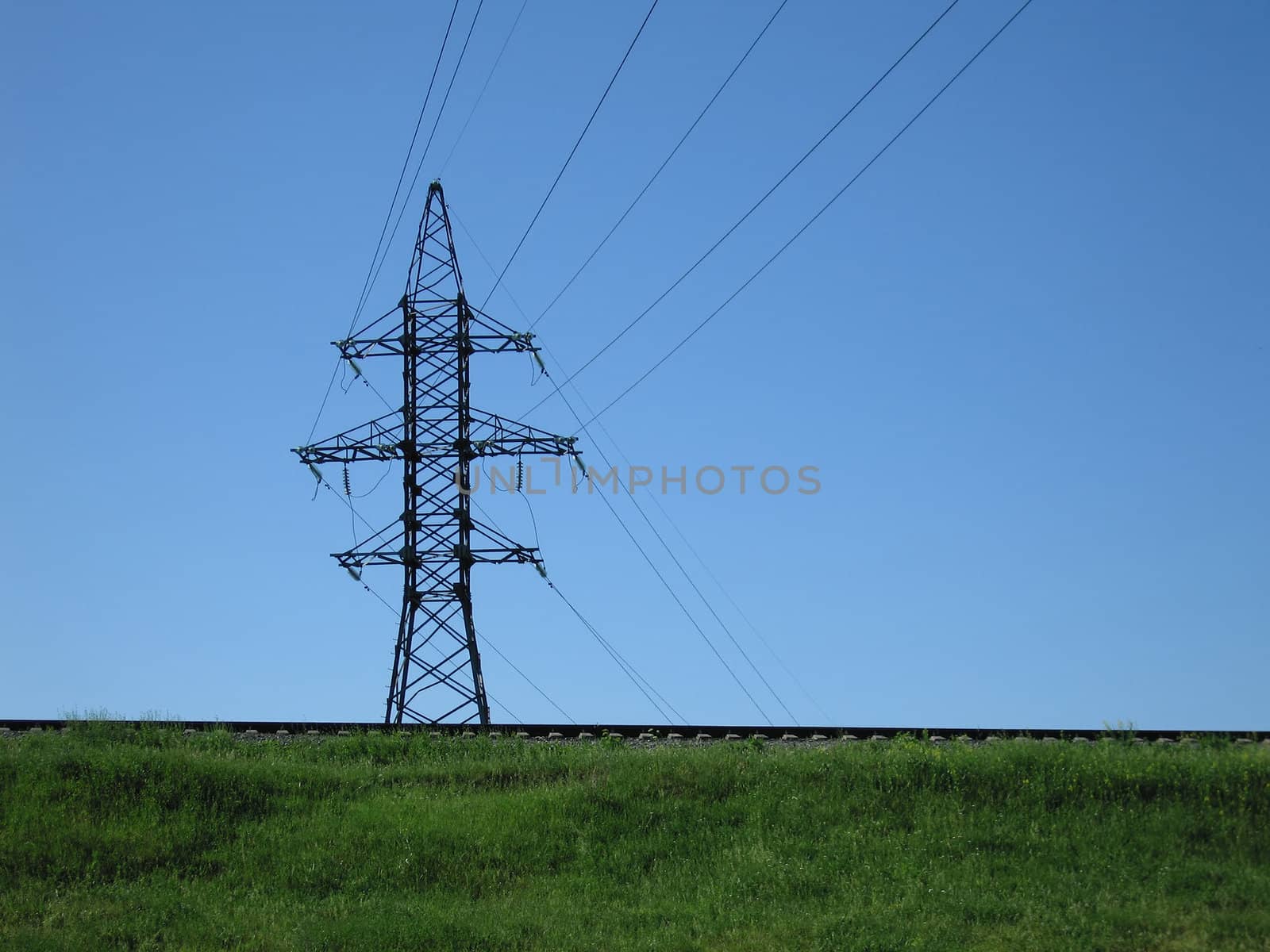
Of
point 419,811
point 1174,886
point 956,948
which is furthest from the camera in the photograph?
point 419,811

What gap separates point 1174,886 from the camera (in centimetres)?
1302

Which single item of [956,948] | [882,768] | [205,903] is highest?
[882,768]

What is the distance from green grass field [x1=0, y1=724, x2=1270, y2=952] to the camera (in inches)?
512

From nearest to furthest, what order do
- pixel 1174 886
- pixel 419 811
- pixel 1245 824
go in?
pixel 1174 886 < pixel 1245 824 < pixel 419 811

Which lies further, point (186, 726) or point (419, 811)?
point (186, 726)

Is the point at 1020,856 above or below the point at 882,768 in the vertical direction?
below

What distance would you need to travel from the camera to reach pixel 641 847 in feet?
50.6

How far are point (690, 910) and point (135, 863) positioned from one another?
676cm

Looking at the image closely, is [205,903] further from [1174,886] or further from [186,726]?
[1174,886]

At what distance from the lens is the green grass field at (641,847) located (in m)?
13.0

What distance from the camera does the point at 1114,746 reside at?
54.5 feet

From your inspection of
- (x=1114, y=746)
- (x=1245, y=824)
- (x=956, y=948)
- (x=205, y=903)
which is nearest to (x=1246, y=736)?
(x=1114, y=746)

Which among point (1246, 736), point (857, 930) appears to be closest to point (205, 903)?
point (857, 930)

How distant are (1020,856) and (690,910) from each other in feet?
12.1
